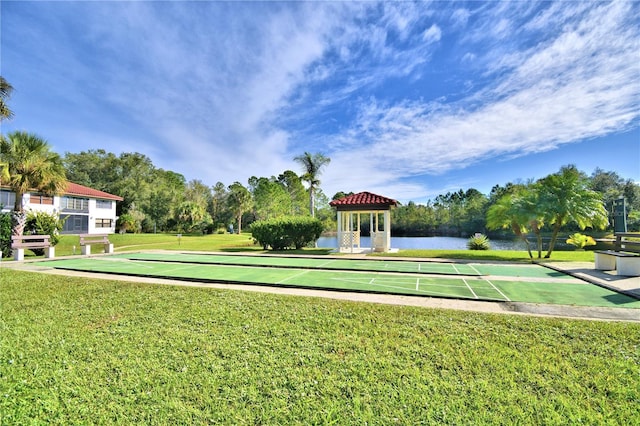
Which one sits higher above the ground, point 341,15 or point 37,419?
point 341,15

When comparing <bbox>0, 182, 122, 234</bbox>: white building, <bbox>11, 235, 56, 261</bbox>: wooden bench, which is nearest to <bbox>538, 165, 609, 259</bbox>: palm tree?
<bbox>11, 235, 56, 261</bbox>: wooden bench

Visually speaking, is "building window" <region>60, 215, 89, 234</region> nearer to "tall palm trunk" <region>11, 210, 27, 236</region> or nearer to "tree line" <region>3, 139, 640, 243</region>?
"tree line" <region>3, 139, 640, 243</region>

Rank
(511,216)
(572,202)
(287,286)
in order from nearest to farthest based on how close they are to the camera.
→ (287,286), (572,202), (511,216)

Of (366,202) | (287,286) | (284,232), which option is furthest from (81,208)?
(287,286)

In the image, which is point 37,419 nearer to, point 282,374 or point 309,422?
point 282,374

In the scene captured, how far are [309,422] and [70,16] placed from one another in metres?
12.2

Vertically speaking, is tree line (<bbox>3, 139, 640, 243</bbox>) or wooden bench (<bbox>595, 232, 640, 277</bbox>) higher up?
tree line (<bbox>3, 139, 640, 243</bbox>)

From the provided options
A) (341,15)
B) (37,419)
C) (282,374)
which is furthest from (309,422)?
(341,15)

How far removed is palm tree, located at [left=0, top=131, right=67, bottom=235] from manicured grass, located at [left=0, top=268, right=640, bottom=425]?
12.8 metres

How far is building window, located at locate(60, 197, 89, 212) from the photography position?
95.3 ft

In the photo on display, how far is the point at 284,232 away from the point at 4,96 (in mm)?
13308

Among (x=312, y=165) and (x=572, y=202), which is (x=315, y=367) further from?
(x=312, y=165)

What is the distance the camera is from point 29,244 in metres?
12.6

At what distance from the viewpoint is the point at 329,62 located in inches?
516
